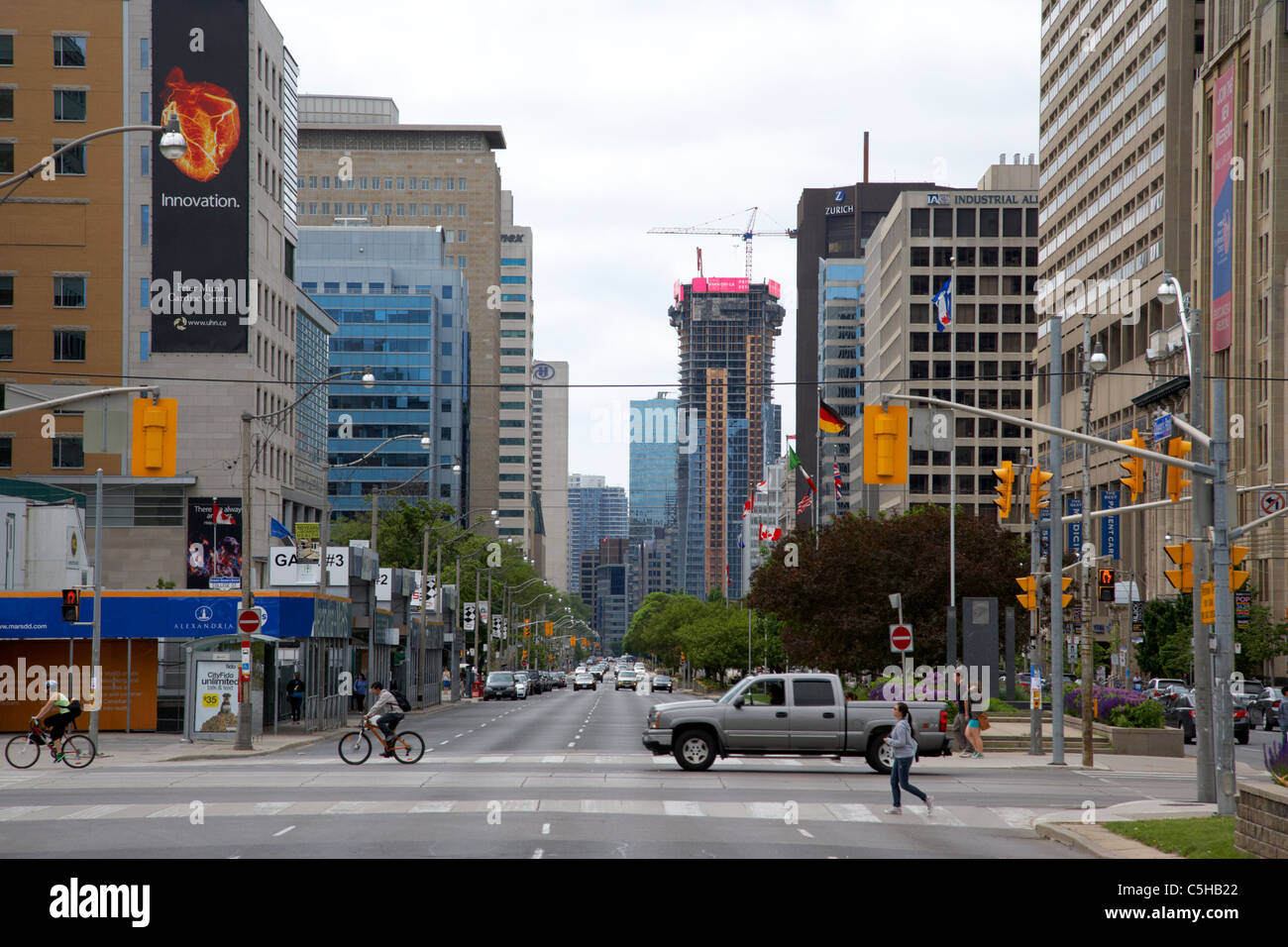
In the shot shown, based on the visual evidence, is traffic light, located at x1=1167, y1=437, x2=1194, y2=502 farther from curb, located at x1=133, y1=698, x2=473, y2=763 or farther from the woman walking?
curb, located at x1=133, y1=698, x2=473, y2=763

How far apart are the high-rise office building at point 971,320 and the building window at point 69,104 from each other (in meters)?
82.5

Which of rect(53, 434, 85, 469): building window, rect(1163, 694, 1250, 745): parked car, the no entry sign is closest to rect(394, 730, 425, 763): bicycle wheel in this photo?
the no entry sign

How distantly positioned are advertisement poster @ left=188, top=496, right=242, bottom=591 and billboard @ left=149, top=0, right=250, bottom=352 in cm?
881

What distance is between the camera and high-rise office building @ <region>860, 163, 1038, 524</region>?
142625mm

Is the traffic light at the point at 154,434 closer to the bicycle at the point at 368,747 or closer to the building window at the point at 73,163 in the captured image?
the bicycle at the point at 368,747

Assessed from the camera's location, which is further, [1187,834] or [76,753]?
[76,753]

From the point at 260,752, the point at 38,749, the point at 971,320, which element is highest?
the point at 971,320

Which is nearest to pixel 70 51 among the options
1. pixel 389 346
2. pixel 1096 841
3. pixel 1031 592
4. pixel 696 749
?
pixel 1031 592

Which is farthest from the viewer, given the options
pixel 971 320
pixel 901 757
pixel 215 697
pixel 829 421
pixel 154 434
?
pixel 971 320

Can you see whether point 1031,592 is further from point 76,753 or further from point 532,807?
point 76,753

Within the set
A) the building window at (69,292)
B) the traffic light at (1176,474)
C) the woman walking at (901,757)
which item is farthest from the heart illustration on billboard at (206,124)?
the woman walking at (901,757)

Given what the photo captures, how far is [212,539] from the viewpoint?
78312 millimetres

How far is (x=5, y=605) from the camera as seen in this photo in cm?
4491

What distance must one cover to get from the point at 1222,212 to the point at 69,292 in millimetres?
63764
